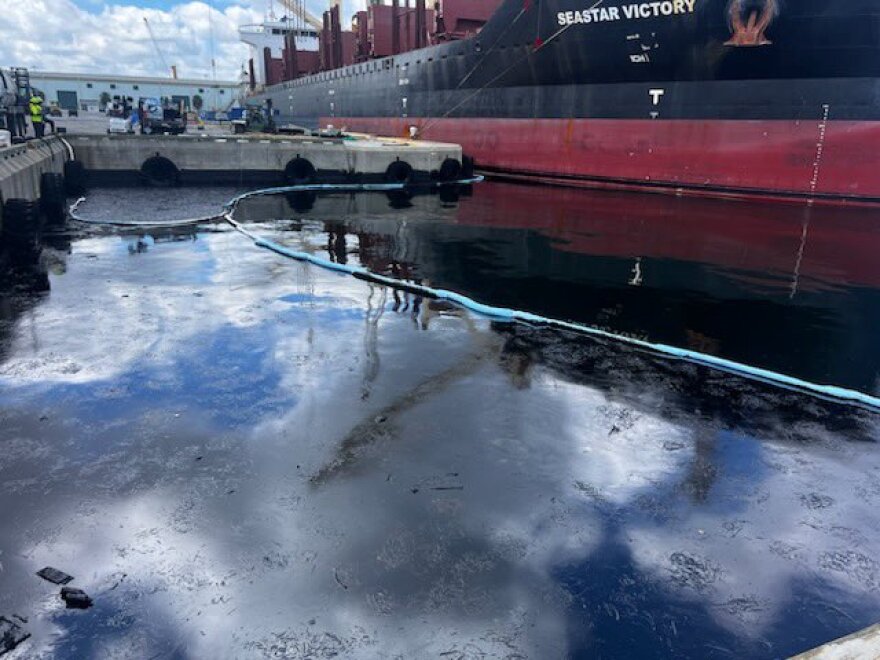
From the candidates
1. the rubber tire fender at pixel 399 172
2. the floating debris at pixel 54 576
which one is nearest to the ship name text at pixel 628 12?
the rubber tire fender at pixel 399 172

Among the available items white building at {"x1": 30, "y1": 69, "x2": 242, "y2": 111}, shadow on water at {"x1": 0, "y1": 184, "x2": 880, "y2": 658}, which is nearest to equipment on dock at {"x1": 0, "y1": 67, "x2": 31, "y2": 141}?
shadow on water at {"x1": 0, "y1": 184, "x2": 880, "y2": 658}

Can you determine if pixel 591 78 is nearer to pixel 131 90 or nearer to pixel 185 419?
pixel 185 419

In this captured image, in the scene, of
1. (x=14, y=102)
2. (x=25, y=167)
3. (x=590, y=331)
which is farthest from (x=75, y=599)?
(x=14, y=102)

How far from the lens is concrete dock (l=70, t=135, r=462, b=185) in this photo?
Result: 17859mm

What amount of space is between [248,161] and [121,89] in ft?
298

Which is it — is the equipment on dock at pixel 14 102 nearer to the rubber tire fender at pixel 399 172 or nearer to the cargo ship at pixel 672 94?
the rubber tire fender at pixel 399 172

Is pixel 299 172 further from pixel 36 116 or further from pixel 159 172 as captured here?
pixel 36 116

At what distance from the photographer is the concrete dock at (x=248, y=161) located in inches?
703

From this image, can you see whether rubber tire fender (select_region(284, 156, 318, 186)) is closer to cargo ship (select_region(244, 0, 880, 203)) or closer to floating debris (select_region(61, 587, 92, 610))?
cargo ship (select_region(244, 0, 880, 203))

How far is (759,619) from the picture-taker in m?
2.88

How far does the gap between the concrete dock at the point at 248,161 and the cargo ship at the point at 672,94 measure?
3.90 meters

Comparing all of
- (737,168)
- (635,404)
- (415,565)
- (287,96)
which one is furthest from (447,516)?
(287,96)

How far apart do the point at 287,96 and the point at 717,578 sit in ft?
154

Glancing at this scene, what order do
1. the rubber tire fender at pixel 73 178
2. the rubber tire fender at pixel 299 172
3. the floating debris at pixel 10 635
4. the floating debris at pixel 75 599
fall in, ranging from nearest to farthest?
the floating debris at pixel 10 635 < the floating debris at pixel 75 599 < the rubber tire fender at pixel 73 178 < the rubber tire fender at pixel 299 172
